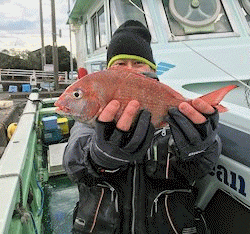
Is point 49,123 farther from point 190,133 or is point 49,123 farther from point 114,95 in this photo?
point 190,133

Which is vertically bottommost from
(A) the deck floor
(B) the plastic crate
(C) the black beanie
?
(A) the deck floor

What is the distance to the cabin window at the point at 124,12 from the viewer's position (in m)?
4.20

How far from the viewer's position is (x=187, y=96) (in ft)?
8.56

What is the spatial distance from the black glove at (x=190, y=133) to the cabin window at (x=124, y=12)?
3.00 metres

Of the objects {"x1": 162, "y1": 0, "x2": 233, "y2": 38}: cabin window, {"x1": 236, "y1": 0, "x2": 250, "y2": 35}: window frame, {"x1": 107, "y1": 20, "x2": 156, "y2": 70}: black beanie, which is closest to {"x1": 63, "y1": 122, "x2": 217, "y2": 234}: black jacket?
{"x1": 107, "y1": 20, "x2": 156, "y2": 70}: black beanie

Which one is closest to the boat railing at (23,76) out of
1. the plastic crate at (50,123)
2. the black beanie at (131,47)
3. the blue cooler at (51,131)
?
the blue cooler at (51,131)

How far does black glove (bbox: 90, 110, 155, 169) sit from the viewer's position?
1432mm

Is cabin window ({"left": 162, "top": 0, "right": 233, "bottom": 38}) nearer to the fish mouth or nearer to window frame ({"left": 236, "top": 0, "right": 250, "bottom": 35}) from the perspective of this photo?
window frame ({"left": 236, "top": 0, "right": 250, "bottom": 35})

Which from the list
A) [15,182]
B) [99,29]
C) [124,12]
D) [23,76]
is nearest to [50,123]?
[124,12]

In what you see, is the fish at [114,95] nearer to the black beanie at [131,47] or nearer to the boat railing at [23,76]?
the black beanie at [131,47]

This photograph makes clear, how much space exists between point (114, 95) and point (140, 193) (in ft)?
2.02

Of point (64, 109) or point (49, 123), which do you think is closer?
point (64, 109)

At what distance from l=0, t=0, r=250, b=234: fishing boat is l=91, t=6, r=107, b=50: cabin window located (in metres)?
0.99

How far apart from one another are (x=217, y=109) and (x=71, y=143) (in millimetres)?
877
